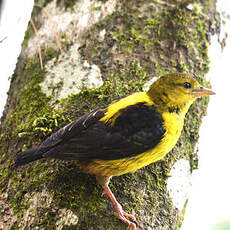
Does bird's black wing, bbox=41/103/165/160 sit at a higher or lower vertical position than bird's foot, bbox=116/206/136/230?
higher

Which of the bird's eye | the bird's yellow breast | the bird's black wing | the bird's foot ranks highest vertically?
the bird's black wing

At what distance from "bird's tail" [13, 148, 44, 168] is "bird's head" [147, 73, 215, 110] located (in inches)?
49.6

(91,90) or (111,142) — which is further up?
(91,90)

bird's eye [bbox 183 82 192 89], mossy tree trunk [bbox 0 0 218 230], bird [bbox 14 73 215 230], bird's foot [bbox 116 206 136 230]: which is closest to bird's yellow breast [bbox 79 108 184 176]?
bird [bbox 14 73 215 230]

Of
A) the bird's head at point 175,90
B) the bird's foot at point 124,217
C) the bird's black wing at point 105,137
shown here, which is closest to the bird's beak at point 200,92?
the bird's head at point 175,90

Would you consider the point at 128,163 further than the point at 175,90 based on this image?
No

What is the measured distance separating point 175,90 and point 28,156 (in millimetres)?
1602

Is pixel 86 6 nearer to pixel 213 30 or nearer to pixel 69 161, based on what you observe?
pixel 213 30

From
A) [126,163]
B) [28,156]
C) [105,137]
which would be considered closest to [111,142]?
[105,137]

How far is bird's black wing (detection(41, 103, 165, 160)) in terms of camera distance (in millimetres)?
2932

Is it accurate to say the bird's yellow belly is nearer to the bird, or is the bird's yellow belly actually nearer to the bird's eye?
the bird

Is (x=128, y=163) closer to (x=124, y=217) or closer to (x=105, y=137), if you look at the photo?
(x=105, y=137)

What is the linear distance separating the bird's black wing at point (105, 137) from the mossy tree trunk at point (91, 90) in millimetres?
200

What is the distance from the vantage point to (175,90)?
3420 millimetres
